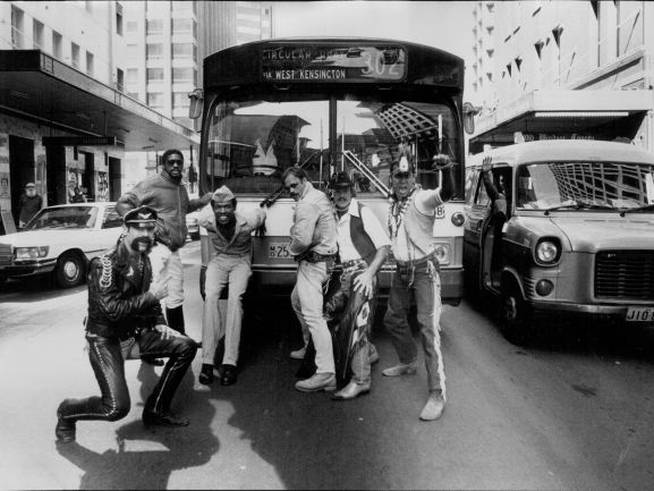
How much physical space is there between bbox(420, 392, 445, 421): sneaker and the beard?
2303mm

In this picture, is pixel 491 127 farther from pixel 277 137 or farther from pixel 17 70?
pixel 277 137

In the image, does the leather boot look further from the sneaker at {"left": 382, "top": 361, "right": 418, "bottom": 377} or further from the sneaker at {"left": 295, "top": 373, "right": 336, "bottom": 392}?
the sneaker at {"left": 382, "top": 361, "right": 418, "bottom": 377}

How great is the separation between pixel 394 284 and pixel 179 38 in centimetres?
7961

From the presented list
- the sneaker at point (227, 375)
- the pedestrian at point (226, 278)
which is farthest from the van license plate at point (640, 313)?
the sneaker at point (227, 375)

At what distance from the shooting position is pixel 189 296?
33.4 ft

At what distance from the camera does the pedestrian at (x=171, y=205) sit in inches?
233

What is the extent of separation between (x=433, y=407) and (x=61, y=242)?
324 inches

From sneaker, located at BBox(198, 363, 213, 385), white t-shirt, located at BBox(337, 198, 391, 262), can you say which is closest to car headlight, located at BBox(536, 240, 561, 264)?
white t-shirt, located at BBox(337, 198, 391, 262)

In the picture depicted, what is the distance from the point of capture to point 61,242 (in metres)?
10.8

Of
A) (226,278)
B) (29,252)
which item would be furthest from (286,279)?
(29,252)

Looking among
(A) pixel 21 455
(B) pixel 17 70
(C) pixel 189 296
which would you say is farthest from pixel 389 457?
(B) pixel 17 70

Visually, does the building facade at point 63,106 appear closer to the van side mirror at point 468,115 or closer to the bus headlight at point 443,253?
the van side mirror at point 468,115

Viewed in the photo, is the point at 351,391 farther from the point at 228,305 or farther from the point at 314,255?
the point at 228,305

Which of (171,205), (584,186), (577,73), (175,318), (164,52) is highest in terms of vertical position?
(164,52)
